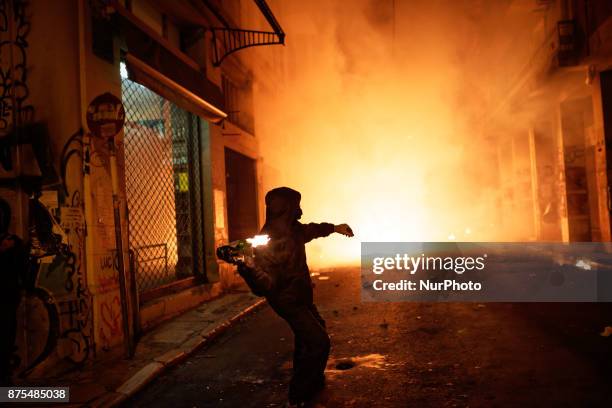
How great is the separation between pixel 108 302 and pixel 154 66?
373cm

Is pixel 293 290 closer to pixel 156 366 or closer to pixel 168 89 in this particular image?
pixel 156 366

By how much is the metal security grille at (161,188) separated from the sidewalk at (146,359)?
968mm

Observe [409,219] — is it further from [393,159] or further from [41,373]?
[41,373]

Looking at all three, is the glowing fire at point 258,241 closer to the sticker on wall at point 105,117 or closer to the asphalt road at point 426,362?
the asphalt road at point 426,362

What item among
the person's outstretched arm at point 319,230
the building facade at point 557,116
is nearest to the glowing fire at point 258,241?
the person's outstretched arm at point 319,230

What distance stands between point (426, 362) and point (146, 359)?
3124 millimetres

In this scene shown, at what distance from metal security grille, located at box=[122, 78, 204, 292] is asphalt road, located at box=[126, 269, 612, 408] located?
→ 194cm

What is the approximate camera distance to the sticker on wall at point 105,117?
205 inches

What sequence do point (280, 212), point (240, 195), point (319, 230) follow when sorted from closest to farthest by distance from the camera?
point (280, 212) < point (319, 230) < point (240, 195)

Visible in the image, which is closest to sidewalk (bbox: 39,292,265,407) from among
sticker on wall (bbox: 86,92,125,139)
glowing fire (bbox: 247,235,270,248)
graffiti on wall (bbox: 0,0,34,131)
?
glowing fire (bbox: 247,235,270,248)

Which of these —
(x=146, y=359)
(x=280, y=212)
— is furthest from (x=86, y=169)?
(x=280, y=212)

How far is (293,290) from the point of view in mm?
3848

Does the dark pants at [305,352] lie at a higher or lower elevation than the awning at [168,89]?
lower

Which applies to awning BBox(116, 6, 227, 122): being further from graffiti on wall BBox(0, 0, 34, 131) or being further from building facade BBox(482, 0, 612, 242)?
building facade BBox(482, 0, 612, 242)
